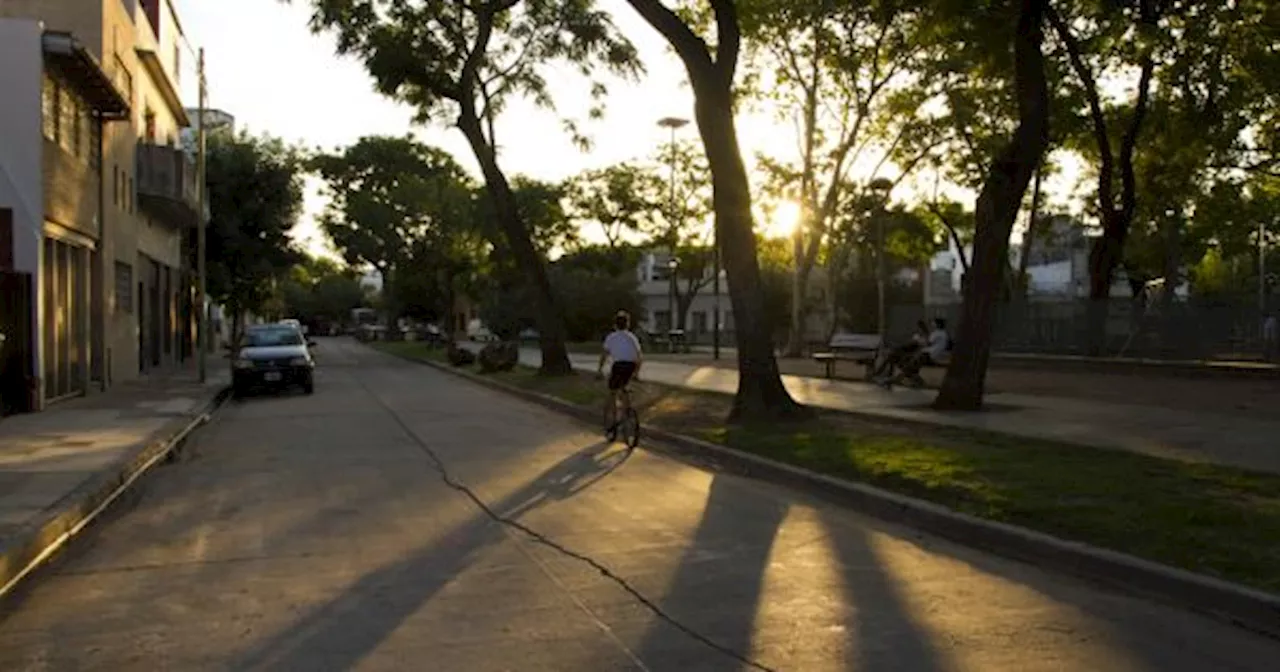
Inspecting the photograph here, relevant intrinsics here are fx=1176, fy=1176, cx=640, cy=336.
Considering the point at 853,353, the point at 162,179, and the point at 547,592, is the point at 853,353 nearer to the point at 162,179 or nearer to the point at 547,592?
the point at 162,179

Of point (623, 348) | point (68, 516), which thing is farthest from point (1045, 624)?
point (623, 348)

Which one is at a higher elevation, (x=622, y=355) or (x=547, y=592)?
(x=622, y=355)

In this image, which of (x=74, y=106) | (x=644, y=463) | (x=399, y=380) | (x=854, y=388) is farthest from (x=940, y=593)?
(x=399, y=380)

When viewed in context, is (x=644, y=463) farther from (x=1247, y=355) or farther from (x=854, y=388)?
(x=1247, y=355)

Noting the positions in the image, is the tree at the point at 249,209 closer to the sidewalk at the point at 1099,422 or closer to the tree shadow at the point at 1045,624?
the sidewalk at the point at 1099,422

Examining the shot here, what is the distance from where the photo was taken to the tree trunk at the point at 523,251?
2902 cm

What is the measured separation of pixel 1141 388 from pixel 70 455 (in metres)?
18.3

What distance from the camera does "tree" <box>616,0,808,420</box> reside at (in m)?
16.5

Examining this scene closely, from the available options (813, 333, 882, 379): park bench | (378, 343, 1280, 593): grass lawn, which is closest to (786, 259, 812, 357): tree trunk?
(813, 333, 882, 379): park bench

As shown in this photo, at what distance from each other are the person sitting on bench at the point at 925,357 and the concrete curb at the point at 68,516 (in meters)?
14.1

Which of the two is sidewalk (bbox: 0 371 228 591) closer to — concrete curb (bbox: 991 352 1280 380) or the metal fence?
concrete curb (bbox: 991 352 1280 380)

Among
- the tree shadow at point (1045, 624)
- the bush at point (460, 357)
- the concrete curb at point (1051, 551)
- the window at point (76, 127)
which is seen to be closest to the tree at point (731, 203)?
the concrete curb at point (1051, 551)

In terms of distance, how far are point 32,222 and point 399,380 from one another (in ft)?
46.5

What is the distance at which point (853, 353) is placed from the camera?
2806cm
